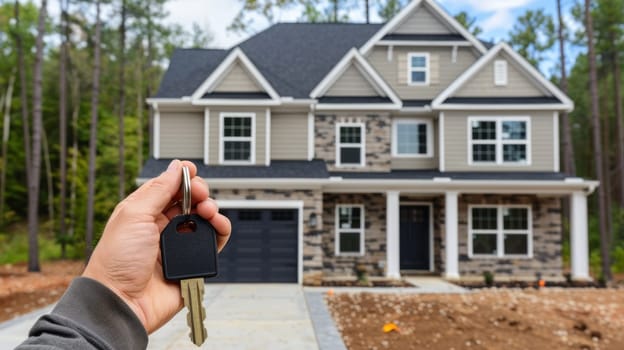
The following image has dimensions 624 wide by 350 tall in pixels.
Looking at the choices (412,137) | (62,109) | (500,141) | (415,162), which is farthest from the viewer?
(62,109)

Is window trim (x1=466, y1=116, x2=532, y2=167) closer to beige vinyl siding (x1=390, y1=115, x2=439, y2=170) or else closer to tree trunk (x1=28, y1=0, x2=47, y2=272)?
beige vinyl siding (x1=390, y1=115, x2=439, y2=170)

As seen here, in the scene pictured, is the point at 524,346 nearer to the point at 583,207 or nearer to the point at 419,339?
the point at 419,339

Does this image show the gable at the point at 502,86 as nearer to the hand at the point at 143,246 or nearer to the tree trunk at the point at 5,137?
the hand at the point at 143,246

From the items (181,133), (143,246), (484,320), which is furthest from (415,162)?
(143,246)

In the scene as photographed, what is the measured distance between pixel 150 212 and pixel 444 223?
14.5 meters

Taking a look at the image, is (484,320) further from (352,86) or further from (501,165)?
(352,86)

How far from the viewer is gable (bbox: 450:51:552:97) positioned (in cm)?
1560

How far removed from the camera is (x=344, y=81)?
15406mm

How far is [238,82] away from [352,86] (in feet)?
12.7

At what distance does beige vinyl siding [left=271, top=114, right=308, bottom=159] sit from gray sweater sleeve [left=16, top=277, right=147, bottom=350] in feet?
44.2

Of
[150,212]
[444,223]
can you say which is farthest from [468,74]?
[150,212]

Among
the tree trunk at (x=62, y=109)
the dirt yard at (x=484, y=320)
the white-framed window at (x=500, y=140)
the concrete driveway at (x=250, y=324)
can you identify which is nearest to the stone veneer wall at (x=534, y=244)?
the white-framed window at (x=500, y=140)

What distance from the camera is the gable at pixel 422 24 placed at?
1677cm

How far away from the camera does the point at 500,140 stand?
15.3 meters
